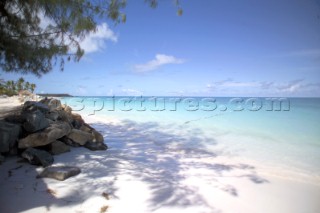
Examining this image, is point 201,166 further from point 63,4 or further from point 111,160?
point 63,4

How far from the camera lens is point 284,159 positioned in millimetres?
5660

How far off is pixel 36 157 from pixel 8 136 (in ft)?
2.26

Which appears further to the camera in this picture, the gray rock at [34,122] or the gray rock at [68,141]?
the gray rock at [68,141]

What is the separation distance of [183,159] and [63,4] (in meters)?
4.15

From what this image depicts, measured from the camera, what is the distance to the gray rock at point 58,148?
13.3 ft

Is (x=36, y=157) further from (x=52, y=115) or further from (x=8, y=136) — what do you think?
(x=52, y=115)

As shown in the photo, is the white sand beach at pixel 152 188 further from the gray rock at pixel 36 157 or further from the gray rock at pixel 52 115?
the gray rock at pixel 52 115

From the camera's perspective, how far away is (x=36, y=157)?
343 cm

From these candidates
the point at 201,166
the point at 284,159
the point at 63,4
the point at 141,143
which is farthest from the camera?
the point at 141,143

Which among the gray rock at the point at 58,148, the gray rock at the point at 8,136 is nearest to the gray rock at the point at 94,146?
the gray rock at the point at 58,148

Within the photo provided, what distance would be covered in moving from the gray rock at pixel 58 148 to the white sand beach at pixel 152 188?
117 mm

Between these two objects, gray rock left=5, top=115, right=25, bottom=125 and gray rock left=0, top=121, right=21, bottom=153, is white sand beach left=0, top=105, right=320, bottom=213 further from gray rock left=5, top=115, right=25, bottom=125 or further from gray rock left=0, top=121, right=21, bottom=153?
gray rock left=5, top=115, right=25, bottom=125

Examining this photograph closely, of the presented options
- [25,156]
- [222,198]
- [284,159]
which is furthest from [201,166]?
[25,156]

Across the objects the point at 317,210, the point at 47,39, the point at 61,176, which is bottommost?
the point at 317,210
